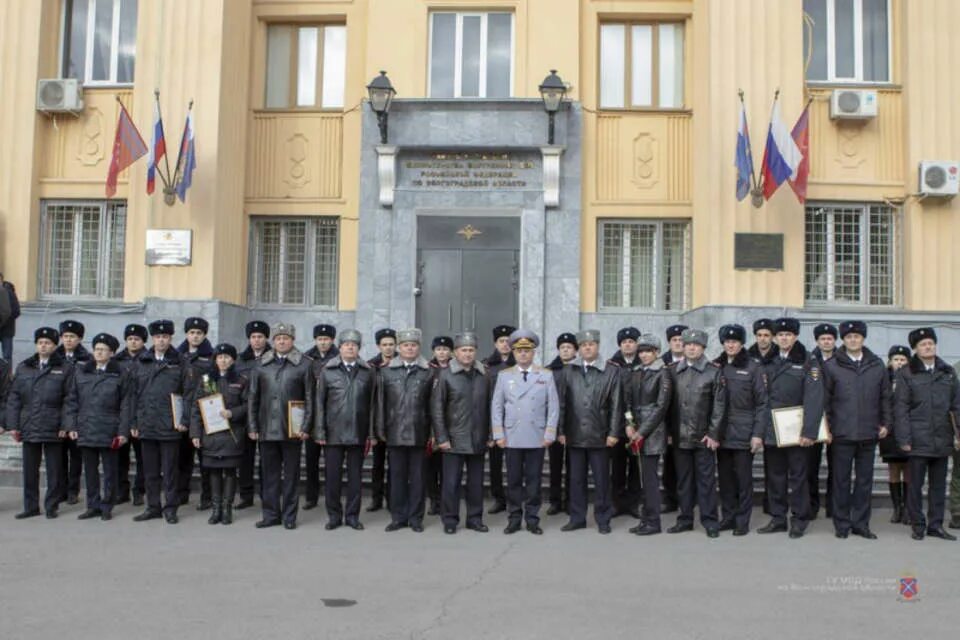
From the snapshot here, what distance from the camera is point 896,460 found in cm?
1023

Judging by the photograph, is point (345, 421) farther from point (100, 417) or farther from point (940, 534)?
point (940, 534)

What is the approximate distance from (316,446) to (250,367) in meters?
1.15

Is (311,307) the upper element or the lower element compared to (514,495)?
upper

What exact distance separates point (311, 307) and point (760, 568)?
9596mm

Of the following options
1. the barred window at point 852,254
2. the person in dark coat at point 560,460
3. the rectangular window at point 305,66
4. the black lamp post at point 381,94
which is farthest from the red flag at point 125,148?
the barred window at point 852,254

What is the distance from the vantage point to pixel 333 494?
10.0 m

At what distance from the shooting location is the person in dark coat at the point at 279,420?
1004cm

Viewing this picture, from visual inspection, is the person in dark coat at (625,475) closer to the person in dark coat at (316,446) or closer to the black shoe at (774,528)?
the black shoe at (774,528)

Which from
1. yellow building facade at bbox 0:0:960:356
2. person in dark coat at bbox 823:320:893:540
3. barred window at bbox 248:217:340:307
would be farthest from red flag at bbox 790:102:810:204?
barred window at bbox 248:217:340:307

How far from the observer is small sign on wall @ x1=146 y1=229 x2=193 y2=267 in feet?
48.8

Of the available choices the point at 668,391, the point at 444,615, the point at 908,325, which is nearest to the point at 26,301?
the point at 668,391

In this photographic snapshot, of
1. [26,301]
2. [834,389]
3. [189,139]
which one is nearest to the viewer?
[834,389]

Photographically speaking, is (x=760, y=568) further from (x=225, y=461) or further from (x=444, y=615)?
(x=225, y=461)

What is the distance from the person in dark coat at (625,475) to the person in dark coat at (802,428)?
55.3 inches
